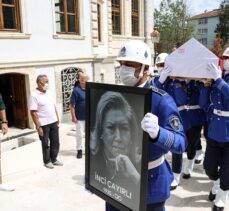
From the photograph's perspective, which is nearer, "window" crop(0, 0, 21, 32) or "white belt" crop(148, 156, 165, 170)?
"white belt" crop(148, 156, 165, 170)

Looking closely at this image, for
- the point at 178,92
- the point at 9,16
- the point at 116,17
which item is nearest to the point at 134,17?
the point at 116,17

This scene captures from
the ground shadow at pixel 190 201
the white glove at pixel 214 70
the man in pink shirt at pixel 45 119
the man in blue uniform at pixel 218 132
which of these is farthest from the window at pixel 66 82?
the white glove at pixel 214 70

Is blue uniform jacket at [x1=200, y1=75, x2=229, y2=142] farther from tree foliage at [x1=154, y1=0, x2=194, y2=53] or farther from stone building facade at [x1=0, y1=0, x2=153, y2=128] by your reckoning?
tree foliage at [x1=154, y1=0, x2=194, y2=53]

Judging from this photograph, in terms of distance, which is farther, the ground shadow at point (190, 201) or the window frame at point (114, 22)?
the window frame at point (114, 22)

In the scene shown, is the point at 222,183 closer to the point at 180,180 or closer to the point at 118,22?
the point at 180,180

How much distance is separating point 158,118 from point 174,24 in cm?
3385

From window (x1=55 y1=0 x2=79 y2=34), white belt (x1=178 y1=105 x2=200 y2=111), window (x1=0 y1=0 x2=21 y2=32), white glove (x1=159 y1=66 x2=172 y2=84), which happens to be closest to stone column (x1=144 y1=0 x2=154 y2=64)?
window (x1=55 y1=0 x2=79 y2=34)

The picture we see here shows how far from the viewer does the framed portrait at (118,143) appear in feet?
6.10

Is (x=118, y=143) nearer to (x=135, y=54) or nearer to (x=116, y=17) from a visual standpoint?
(x=135, y=54)

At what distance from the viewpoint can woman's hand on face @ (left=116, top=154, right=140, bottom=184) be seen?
192 centimetres

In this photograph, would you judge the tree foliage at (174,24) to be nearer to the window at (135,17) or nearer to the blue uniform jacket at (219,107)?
the window at (135,17)

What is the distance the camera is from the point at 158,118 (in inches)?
81.7

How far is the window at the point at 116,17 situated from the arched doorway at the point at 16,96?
911 cm

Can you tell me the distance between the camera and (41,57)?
9391mm
